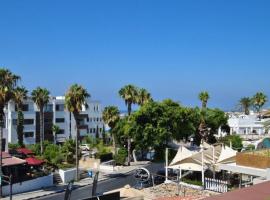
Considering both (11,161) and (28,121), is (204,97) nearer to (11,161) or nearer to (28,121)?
(28,121)

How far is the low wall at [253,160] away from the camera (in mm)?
29562

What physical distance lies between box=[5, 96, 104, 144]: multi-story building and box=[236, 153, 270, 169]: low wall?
184 feet

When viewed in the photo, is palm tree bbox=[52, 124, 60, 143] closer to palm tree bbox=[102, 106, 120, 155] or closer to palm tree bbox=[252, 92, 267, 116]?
palm tree bbox=[102, 106, 120, 155]

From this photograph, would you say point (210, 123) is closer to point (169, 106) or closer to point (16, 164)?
point (169, 106)

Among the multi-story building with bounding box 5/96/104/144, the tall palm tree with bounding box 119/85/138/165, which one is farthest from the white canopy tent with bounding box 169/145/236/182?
the multi-story building with bounding box 5/96/104/144

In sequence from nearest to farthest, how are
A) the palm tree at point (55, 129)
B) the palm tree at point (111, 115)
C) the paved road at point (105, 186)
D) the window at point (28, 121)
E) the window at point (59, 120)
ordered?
the paved road at point (105, 186) < the palm tree at point (111, 115) < the window at point (28, 121) < the palm tree at point (55, 129) < the window at point (59, 120)

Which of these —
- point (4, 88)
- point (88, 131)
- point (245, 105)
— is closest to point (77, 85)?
point (4, 88)

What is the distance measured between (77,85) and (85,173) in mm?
14077

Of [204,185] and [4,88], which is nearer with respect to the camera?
[204,185]

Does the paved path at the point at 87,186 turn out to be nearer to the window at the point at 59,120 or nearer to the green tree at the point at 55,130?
the green tree at the point at 55,130

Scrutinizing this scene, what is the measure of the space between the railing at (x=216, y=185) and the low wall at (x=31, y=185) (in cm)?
2409

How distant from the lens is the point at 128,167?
69375 millimetres

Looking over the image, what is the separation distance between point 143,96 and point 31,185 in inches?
1285

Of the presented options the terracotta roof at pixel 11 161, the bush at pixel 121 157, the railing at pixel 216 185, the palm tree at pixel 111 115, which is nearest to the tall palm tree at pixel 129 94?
the palm tree at pixel 111 115
